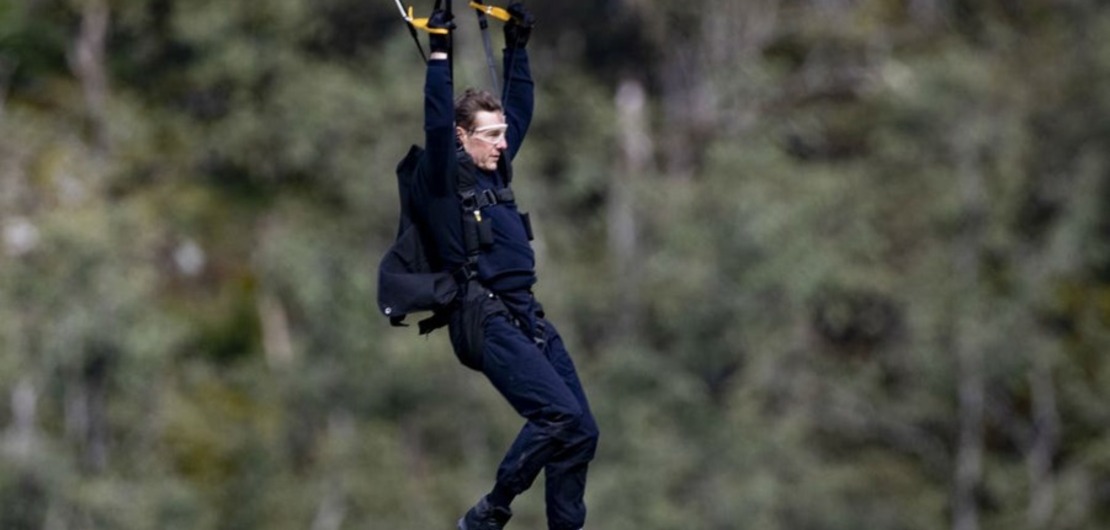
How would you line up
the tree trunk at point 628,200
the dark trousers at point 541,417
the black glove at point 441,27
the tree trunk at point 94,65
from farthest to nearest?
the tree trunk at point 94,65 → the tree trunk at point 628,200 → the dark trousers at point 541,417 → the black glove at point 441,27

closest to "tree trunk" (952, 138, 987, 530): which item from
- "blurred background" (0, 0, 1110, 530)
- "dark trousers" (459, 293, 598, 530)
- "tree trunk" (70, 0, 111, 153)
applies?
"blurred background" (0, 0, 1110, 530)

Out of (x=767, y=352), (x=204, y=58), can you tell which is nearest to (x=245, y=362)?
(x=204, y=58)

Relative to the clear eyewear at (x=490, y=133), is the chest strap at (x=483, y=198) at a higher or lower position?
lower

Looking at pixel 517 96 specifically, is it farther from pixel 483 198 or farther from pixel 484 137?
pixel 483 198

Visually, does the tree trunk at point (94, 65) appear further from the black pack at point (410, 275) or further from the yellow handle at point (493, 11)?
the black pack at point (410, 275)

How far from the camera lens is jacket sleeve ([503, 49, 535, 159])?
10.3 metres

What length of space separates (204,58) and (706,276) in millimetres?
9183

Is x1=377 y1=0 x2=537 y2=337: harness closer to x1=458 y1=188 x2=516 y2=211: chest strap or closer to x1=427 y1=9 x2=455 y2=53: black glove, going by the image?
x1=458 y1=188 x2=516 y2=211: chest strap

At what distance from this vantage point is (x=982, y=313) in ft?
120

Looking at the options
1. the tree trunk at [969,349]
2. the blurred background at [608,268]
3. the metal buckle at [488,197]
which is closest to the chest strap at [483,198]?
the metal buckle at [488,197]

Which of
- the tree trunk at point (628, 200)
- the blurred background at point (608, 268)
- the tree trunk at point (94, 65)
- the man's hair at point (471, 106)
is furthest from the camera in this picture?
the tree trunk at point (94, 65)

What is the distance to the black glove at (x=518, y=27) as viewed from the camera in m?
9.98

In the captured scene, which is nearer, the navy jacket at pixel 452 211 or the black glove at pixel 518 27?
the navy jacket at pixel 452 211

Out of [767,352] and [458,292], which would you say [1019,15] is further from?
[458,292]
